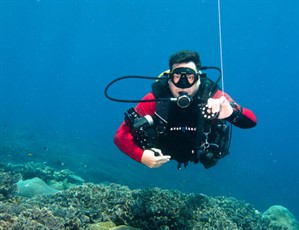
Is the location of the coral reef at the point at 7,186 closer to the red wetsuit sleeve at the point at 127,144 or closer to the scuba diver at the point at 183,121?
the red wetsuit sleeve at the point at 127,144

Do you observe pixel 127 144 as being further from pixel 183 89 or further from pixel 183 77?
pixel 183 77

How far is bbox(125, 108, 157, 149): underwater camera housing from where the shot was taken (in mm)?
5074

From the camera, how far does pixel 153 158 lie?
4.80 m

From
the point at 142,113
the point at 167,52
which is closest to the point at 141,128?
the point at 142,113

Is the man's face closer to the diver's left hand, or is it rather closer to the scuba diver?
the scuba diver

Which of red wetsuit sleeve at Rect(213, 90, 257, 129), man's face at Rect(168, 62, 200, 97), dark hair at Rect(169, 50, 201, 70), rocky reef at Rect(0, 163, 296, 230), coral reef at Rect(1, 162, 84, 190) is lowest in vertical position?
coral reef at Rect(1, 162, 84, 190)

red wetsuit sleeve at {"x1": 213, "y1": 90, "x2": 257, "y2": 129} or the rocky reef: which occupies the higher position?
red wetsuit sleeve at {"x1": 213, "y1": 90, "x2": 257, "y2": 129}

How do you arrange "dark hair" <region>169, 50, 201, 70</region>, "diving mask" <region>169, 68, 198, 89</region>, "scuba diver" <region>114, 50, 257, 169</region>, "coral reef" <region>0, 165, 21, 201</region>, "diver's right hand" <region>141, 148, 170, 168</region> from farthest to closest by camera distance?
"coral reef" <region>0, 165, 21, 201</region>, "dark hair" <region>169, 50, 201, 70</region>, "diving mask" <region>169, 68, 198, 89</region>, "scuba diver" <region>114, 50, 257, 169</region>, "diver's right hand" <region>141, 148, 170, 168</region>

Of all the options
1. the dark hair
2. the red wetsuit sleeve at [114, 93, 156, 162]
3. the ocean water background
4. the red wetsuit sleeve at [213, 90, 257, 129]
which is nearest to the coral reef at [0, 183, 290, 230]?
the red wetsuit sleeve at [114, 93, 156, 162]

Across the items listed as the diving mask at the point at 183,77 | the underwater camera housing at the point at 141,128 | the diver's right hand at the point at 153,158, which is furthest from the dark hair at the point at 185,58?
Answer: the diver's right hand at the point at 153,158

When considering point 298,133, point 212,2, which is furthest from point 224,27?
point 298,133

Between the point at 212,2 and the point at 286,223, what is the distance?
4786 inches

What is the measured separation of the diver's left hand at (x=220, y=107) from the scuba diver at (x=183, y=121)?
0.02m

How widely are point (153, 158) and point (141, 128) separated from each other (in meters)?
0.60
